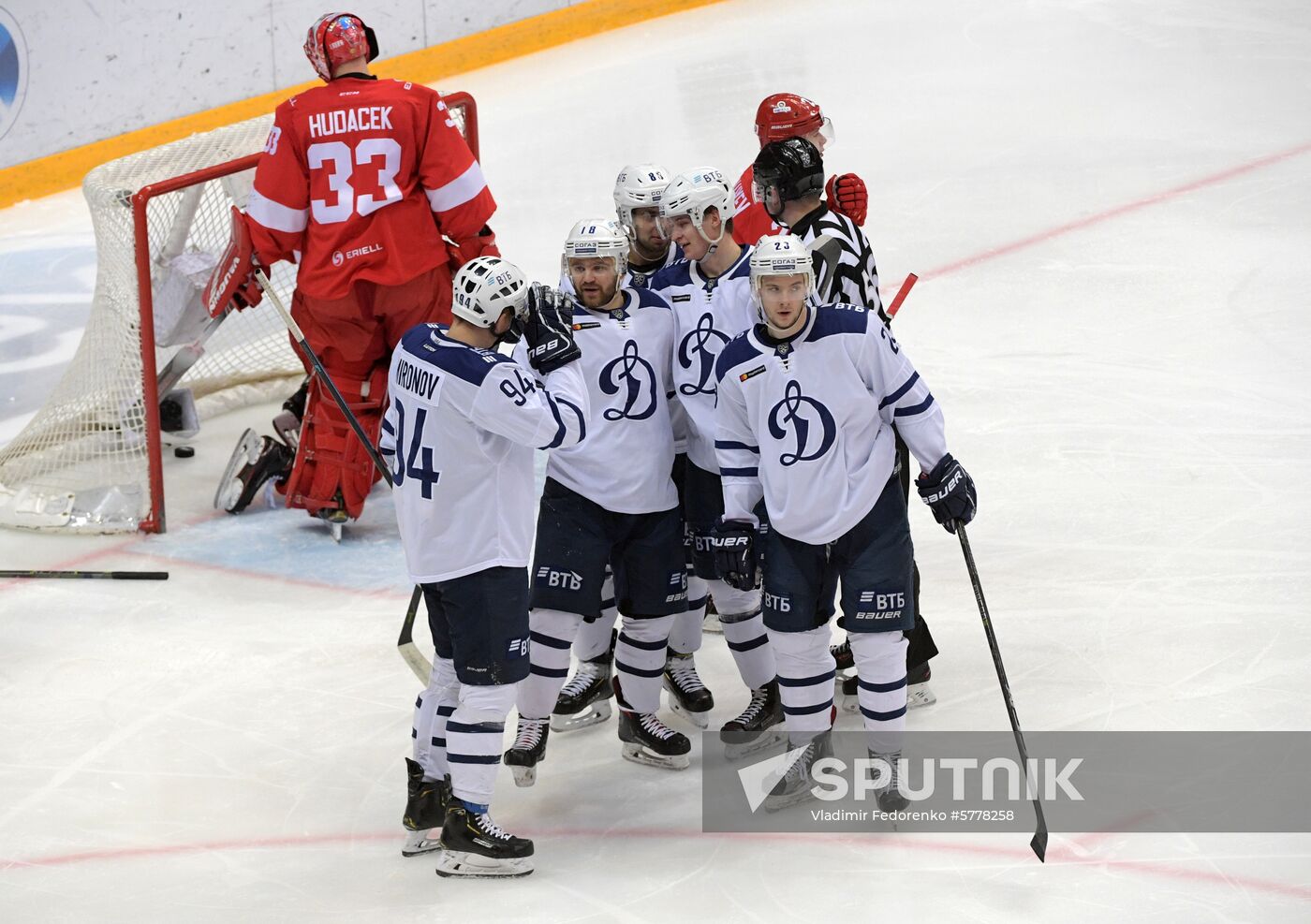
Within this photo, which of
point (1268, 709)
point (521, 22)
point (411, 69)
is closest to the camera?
point (1268, 709)

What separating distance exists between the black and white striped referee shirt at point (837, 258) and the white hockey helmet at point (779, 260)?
260mm

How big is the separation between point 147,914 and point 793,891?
1.18 metres

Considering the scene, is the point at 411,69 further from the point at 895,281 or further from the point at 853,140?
the point at 895,281

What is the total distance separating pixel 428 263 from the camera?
4.93m

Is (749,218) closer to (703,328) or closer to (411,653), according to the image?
(703,328)

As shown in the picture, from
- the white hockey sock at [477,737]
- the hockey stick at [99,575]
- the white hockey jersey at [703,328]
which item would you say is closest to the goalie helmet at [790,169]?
the white hockey jersey at [703,328]

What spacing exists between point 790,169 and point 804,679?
103 centimetres

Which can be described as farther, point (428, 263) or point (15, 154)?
point (15, 154)

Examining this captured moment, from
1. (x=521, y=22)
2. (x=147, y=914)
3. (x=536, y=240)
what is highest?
(x=521, y=22)

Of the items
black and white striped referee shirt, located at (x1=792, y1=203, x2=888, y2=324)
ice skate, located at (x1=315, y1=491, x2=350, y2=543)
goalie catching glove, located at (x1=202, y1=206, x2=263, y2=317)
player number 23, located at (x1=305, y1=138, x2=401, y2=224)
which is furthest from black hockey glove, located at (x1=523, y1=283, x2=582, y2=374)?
ice skate, located at (x1=315, y1=491, x2=350, y2=543)

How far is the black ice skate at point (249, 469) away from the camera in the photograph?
5.25 m

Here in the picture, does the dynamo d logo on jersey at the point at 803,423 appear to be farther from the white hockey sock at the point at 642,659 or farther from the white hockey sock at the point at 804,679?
the white hockey sock at the point at 642,659

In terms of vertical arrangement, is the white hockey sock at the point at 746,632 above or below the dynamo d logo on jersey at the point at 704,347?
below

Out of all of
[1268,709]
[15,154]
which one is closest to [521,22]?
[15,154]
